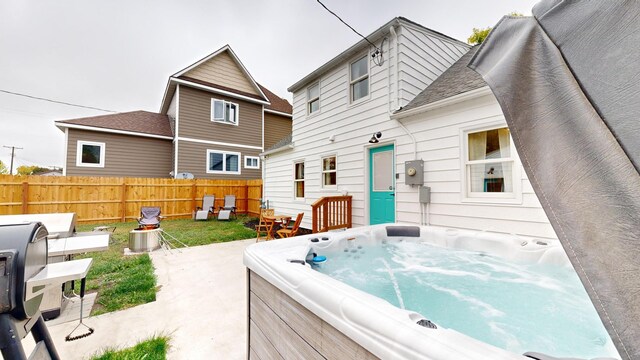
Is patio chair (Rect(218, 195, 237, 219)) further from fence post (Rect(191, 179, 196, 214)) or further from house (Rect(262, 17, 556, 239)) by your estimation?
house (Rect(262, 17, 556, 239))

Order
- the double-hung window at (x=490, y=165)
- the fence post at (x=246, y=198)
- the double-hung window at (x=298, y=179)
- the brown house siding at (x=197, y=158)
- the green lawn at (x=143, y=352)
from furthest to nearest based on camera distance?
the fence post at (x=246, y=198) < the brown house siding at (x=197, y=158) < the double-hung window at (x=298, y=179) < the double-hung window at (x=490, y=165) < the green lawn at (x=143, y=352)

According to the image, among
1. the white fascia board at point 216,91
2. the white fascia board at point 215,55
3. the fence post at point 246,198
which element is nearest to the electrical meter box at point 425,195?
the fence post at point 246,198

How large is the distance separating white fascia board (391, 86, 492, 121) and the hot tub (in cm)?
207

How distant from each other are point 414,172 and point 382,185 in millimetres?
930

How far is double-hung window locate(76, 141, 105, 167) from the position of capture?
9992 millimetres

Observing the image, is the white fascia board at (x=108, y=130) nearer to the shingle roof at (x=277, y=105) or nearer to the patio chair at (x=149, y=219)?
the shingle roof at (x=277, y=105)

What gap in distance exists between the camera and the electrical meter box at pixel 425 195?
4367mm

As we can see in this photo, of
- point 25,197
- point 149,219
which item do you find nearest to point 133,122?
point 25,197

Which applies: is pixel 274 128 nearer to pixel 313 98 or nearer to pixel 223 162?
pixel 223 162

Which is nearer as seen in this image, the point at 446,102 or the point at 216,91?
the point at 446,102

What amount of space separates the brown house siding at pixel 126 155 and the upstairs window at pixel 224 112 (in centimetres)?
276

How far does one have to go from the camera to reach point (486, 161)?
376cm

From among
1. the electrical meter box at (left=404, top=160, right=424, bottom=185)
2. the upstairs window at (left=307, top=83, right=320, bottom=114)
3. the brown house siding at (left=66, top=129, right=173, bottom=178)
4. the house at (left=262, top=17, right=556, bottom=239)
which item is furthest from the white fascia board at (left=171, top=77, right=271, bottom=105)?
the electrical meter box at (left=404, top=160, right=424, bottom=185)

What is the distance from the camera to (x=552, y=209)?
0.74m
